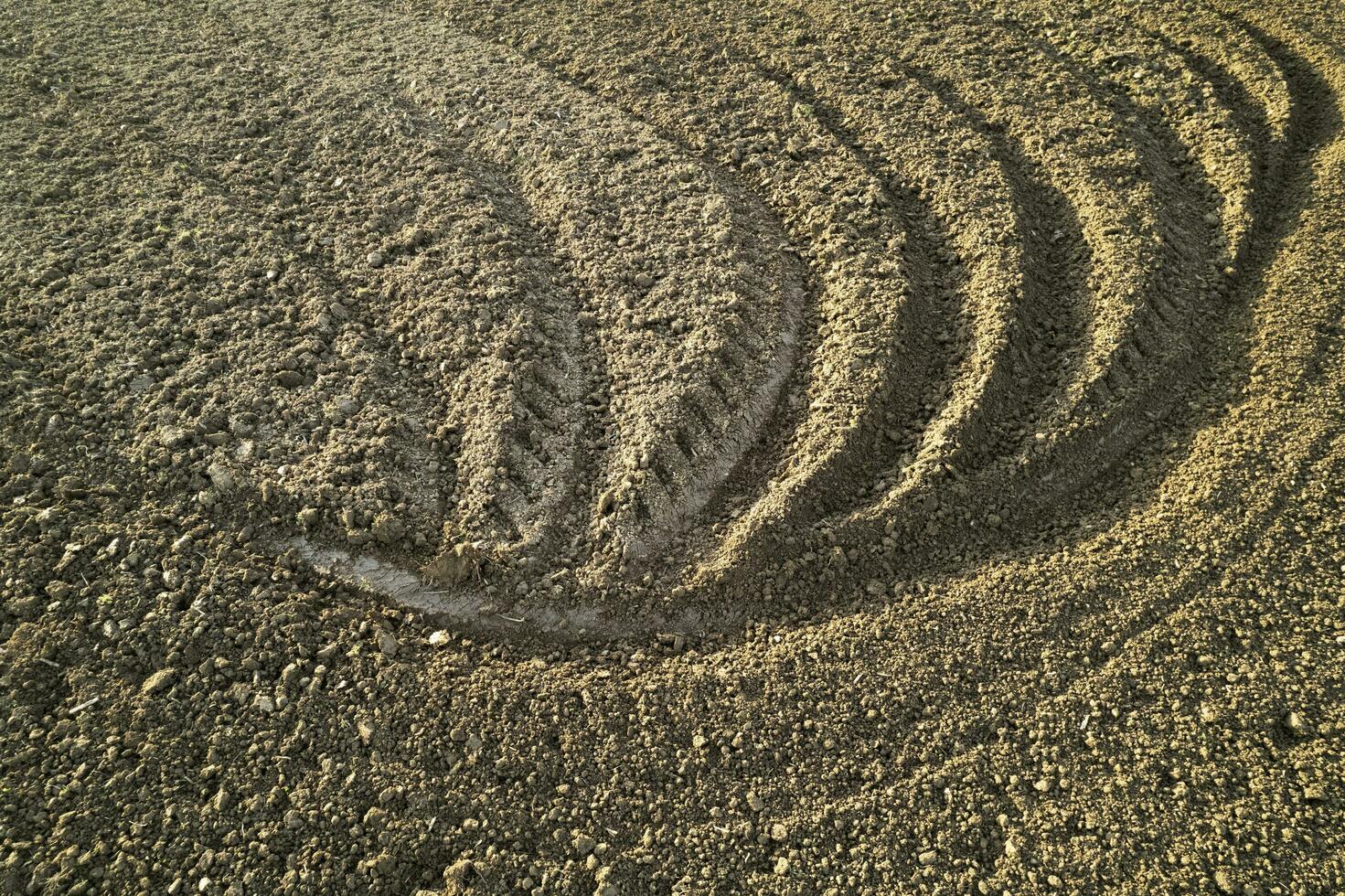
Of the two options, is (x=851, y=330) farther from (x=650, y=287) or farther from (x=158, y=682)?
(x=158, y=682)

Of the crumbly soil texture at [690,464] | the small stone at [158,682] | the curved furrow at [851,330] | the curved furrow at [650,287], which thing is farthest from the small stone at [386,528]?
the curved furrow at [851,330]

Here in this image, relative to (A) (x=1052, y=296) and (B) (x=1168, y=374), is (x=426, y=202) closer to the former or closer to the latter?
(A) (x=1052, y=296)

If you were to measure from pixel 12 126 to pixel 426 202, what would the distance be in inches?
111

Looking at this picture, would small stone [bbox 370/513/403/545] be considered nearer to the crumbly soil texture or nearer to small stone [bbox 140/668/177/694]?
the crumbly soil texture

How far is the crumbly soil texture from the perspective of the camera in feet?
9.15

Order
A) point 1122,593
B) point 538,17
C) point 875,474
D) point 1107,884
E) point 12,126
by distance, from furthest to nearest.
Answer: point 538,17 < point 12,126 < point 875,474 < point 1122,593 < point 1107,884

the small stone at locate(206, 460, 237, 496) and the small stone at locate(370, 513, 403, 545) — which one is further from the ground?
the small stone at locate(206, 460, 237, 496)

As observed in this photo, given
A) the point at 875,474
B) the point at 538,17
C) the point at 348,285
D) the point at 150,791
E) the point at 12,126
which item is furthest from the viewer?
the point at 538,17

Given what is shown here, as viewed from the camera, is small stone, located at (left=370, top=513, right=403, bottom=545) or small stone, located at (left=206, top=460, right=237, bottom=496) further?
small stone, located at (left=206, top=460, right=237, bottom=496)

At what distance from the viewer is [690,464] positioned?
367 cm

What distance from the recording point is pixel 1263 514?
11.0ft

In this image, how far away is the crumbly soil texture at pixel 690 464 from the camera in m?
2.79

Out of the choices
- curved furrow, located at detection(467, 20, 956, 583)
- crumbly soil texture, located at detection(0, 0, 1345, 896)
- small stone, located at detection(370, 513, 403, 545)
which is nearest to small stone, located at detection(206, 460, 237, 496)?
crumbly soil texture, located at detection(0, 0, 1345, 896)

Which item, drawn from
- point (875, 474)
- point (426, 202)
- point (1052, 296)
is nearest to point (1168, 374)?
point (1052, 296)
